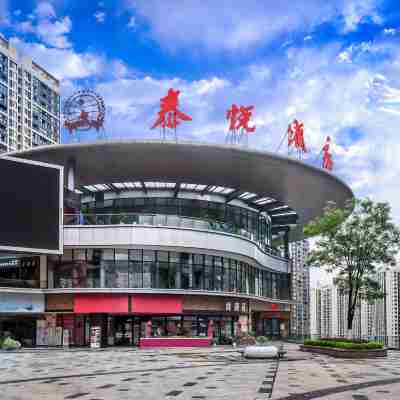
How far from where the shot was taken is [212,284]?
43188 millimetres

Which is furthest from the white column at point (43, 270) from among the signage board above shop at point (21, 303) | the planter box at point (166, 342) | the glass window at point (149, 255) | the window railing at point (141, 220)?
the planter box at point (166, 342)

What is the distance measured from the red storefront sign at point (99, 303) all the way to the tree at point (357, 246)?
13.0 metres

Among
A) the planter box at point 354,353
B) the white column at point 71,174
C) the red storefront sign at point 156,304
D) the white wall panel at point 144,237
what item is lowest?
the planter box at point 354,353

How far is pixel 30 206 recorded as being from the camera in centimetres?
3456

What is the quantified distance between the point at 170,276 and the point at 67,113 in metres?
12.7

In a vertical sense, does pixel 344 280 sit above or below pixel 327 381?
above

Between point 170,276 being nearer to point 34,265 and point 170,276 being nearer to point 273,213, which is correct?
point 34,265

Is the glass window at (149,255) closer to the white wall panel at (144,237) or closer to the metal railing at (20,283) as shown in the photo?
the white wall panel at (144,237)

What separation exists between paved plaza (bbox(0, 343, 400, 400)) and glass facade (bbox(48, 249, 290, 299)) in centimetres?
1327

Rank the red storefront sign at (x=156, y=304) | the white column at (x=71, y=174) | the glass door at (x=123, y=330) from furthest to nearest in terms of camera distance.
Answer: the glass door at (x=123, y=330) → the white column at (x=71, y=174) → the red storefront sign at (x=156, y=304)

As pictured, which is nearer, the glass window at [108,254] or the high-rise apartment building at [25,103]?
the glass window at [108,254]

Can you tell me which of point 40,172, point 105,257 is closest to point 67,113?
point 40,172

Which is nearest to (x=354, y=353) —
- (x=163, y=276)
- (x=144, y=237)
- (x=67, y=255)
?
(x=163, y=276)

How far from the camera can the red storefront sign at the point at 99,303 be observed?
129ft
